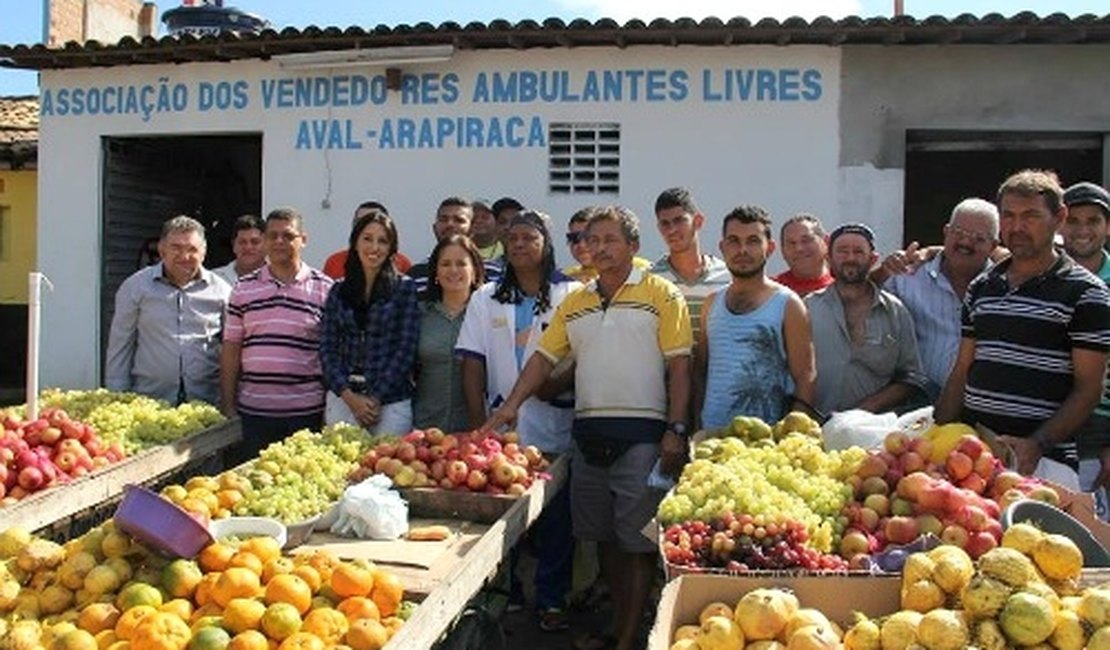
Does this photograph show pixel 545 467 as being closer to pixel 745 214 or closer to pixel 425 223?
pixel 745 214

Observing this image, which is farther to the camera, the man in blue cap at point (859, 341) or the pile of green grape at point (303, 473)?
the man in blue cap at point (859, 341)

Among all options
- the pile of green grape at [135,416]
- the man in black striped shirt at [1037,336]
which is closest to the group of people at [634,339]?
the man in black striped shirt at [1037,336]

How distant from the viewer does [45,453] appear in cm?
430

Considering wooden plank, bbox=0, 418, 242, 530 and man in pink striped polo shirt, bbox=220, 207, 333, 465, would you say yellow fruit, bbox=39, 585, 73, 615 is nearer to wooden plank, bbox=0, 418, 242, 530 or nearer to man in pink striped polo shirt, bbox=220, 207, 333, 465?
wooden plank, bbox=0, 418, 242, 530

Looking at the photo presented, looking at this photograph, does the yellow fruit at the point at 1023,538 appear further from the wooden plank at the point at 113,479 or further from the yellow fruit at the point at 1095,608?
the wooden plank at the point at 113,479

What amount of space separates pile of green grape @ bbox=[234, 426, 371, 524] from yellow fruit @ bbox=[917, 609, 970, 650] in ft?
7.05

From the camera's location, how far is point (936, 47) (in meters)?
8.16

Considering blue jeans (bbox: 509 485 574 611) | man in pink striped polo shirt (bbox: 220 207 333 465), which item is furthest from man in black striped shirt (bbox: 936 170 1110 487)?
man in pink striped polo shirt (bbox: 220 207 333 465)

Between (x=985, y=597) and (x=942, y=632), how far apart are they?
16 centimetres

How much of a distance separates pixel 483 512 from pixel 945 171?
10.3 meters

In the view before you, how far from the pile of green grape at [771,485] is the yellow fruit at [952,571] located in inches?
20.6

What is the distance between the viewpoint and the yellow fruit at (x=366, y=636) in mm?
2684

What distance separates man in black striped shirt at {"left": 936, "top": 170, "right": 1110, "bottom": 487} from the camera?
3.67m

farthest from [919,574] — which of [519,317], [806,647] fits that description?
[519,317]
